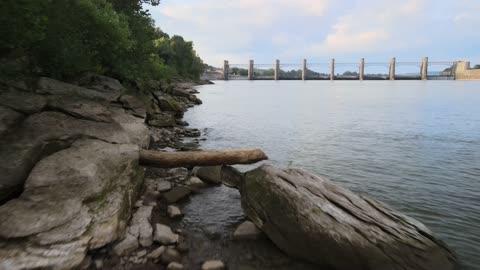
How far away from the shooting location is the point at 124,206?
302 inches

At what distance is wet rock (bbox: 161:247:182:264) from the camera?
6633mm

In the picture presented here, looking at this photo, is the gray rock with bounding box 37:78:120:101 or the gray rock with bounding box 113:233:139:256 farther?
the gray rock with bounding box 37:78:120:101

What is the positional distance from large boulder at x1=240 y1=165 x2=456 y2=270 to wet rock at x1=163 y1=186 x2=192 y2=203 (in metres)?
2.60

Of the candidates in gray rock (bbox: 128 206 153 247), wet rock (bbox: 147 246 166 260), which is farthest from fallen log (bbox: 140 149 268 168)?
wet rock (bbox: 147 246 166 260)

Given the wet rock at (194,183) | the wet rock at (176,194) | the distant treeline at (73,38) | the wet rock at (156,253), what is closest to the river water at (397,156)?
the wet rock at (176,194)

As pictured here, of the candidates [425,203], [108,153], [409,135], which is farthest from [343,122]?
[108,153]

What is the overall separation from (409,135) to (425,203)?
1379 cm

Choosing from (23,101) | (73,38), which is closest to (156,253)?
(23,101)

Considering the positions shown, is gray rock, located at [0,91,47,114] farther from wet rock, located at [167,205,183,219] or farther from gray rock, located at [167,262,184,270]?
gray rock, located at [167,262,184,270]

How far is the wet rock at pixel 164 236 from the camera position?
723cm

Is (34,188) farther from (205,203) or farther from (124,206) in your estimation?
(205,203)

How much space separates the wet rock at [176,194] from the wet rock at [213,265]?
3.26 meters

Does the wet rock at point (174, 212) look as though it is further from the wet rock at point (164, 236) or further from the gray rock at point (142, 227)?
the wet rock at point (164, 236)

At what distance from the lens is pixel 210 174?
11.6 m
